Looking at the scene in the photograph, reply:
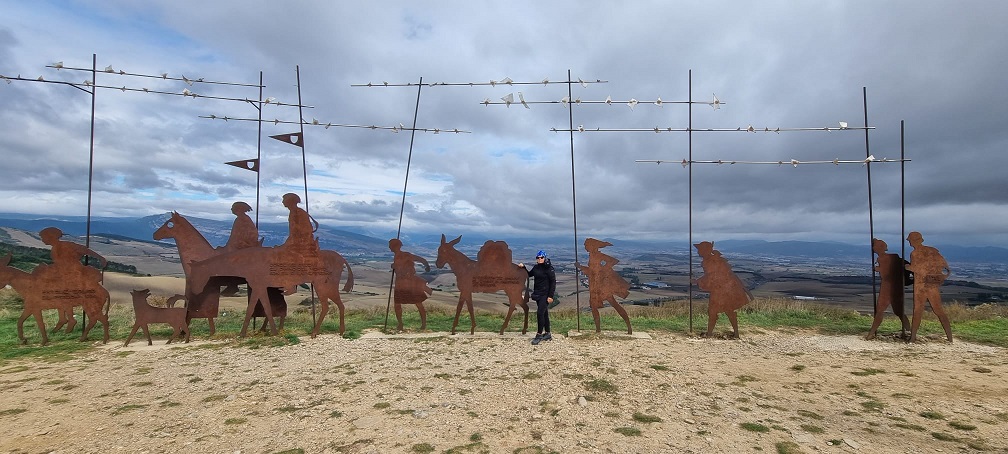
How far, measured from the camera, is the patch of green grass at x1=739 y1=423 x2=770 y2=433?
5.51 metres

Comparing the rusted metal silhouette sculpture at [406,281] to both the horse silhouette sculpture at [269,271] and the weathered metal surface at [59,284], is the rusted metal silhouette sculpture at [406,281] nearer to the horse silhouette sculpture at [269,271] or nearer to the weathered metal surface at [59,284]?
the horse silhouette sculpture at [269,271]

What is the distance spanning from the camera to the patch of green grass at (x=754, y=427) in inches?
217

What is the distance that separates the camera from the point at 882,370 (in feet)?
27.3

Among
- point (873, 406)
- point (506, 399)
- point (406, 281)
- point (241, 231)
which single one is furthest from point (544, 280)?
point (241, 231)

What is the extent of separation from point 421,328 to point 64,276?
26.4 ft

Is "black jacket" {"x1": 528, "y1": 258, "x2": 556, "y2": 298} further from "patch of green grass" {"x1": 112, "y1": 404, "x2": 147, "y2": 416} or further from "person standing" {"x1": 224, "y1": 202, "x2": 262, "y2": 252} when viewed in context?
"patch of green grass" {"x1": 112, "y1": 404, "x2": 147, "y2": 416}

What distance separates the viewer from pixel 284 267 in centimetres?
1116

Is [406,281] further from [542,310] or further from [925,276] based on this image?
[925,276]

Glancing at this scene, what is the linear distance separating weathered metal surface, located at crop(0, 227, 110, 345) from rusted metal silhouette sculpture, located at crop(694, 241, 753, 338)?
13.9m

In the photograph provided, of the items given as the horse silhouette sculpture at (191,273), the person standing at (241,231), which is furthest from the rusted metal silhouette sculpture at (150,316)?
the person standing at (241,231)

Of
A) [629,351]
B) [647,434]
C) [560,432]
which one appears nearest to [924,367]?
[629,351]

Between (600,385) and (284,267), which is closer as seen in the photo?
(600,385)

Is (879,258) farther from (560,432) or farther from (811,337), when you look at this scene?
(560,432)

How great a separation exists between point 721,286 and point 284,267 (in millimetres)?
10412
